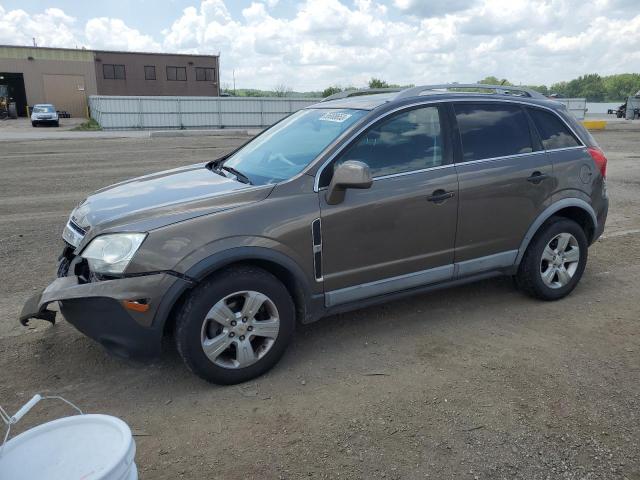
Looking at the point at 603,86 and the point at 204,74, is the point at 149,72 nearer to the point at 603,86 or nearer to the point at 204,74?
the point at 204,74

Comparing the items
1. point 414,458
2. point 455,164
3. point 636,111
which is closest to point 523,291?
point 455,164

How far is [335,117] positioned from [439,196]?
39.6 inches

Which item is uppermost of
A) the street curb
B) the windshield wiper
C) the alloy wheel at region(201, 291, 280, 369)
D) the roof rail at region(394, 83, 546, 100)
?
the roof rail at region(394, 83, 546, 100)

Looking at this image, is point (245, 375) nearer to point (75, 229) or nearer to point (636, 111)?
point (75, 229)

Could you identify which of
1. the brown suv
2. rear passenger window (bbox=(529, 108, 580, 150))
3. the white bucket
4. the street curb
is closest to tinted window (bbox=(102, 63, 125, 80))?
the street curb

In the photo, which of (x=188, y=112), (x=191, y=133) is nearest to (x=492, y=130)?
(x=191, y=133)

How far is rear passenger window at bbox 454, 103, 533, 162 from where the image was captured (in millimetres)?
4223

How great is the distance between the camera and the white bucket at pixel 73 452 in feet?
6.13

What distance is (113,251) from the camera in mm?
3156

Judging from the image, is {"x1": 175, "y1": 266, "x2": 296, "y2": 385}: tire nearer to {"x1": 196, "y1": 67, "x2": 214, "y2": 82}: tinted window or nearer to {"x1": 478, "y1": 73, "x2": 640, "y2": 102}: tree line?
{"x1": 196, "y1": 67, "x2": 214, "y2": 82}: tinted window

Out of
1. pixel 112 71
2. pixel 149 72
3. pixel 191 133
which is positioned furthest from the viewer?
pixel 149 72

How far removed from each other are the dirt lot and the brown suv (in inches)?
13.6

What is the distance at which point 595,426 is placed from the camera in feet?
9.80

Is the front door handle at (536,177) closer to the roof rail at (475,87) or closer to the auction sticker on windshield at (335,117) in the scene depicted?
the roof rail at (475,87)
